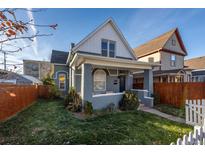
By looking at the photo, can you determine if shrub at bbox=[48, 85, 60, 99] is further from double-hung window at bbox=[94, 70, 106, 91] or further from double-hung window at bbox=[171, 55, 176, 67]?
double-hung window at bbox=[171, 55, 176, 67]

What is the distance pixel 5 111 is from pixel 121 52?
9667 mm

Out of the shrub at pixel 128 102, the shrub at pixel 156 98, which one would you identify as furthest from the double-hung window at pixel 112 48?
the shrub at pixel 156 98

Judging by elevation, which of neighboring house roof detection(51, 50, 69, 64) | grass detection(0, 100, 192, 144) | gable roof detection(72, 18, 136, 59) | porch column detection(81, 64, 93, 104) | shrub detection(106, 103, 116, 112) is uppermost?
gable roof detection(72, 18, 136, 59)

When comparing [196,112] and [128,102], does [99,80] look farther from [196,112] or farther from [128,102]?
[196,112]

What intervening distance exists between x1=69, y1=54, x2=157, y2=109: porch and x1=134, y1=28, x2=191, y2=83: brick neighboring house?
4384mm

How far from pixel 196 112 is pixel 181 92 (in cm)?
381

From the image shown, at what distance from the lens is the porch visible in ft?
22.1

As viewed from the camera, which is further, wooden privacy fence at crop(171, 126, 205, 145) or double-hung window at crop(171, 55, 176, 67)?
double-hung window at crop(171, 55, 176, 67)

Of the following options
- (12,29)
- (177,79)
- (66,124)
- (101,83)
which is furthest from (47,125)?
(177,79)

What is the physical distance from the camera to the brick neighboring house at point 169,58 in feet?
47.5

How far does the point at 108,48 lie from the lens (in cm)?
1158

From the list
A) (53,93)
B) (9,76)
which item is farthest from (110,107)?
(53,93)

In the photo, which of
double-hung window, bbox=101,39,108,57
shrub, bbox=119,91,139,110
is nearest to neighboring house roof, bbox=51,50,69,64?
double-hung window, bbox=101,39,108,57
